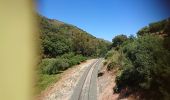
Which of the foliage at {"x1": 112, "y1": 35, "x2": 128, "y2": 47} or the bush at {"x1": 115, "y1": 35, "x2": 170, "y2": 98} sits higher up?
the foliage at {"x1": 112, "y1": 35, "x2": 128, "y2": 47}

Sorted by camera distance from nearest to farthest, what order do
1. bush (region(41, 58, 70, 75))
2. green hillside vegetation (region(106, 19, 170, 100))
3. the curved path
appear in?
green hillside vegetation (region(106, 19, 170, 100)) < the curved path < bush (region(41, 58, 70, 75))

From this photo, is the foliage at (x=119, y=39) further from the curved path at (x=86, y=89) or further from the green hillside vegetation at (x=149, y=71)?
the green hillside vegetation at (x=149, y=71)

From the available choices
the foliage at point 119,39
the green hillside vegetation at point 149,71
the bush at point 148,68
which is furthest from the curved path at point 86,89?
the foliage at point 119,39

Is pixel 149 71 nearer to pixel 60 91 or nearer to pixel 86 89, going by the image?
pixel 86 89

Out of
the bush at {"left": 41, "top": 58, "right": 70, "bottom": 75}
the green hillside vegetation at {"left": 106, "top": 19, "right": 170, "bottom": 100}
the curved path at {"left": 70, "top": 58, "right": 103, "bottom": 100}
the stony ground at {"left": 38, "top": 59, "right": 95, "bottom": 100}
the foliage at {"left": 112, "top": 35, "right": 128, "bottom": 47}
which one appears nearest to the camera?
the green hillside vegetation at {"left": 106, "top": 19, "right": 170, "bottom": 100}

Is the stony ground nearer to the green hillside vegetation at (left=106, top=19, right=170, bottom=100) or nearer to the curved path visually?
the curved path

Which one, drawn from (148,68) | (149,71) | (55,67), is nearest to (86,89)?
(148,68)

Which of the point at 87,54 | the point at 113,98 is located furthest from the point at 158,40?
the point at 87,54

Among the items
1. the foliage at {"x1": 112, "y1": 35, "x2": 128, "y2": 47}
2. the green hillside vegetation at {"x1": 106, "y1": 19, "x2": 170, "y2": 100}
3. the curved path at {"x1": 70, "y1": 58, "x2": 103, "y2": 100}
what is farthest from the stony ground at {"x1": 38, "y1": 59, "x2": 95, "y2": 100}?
the foliage at {"x1": 112, "y1": 35, "x2": 128, "y2": 47}

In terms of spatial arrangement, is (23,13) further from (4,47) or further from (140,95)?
(140,95)

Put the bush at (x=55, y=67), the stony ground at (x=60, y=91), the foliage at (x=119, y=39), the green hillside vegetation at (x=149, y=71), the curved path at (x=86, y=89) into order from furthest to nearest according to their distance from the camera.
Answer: the foliage at (x=119, y=39) → the bush at (x=55, y=67) → the stony ground at (x=60, y=91) → the curved path at (x=86, y=89) → the green hillside vegetation at (x=149, y=71)

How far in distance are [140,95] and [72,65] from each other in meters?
30.9

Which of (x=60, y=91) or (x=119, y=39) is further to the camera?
(x=119, y=39)

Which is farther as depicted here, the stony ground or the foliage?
the foliage
